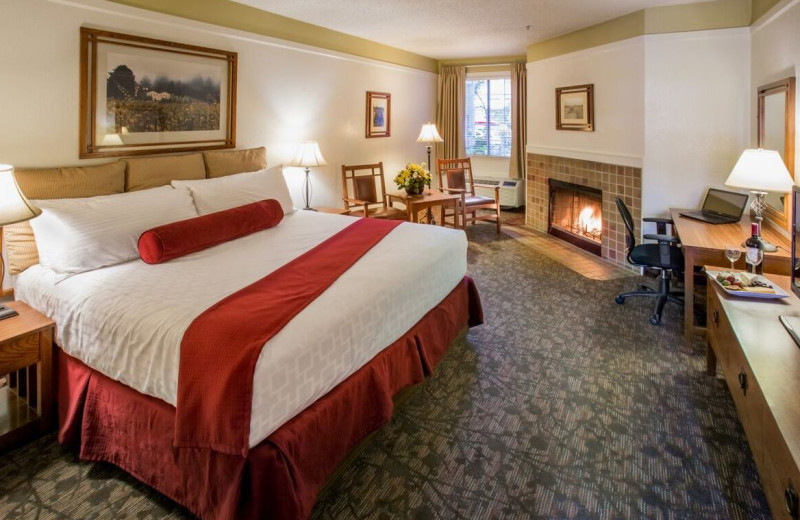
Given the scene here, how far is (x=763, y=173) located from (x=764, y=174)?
0.01 meters

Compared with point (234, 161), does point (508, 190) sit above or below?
above

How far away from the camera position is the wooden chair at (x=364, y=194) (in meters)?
5.56

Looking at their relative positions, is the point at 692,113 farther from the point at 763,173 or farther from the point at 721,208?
the point at 763,173

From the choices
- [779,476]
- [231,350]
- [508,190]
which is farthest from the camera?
[508,190]

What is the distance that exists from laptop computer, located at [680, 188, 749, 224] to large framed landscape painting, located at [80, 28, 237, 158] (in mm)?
4202

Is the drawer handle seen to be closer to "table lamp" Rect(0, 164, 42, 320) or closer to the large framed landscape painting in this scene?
"table lamp" Rect(0, 164, 42, 320)

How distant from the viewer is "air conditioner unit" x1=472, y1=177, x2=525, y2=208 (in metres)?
7.95

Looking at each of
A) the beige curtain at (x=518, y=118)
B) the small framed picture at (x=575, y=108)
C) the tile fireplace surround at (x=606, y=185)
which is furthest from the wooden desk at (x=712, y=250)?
the beige curtain at (x=518, y=118)

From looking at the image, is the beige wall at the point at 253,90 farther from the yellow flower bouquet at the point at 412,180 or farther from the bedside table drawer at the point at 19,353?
the bedside table drawer at the point at 19,353

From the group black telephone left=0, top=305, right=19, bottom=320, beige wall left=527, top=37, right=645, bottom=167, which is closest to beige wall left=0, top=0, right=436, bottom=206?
black telephone left=0, top=305, right=19, bottom=320

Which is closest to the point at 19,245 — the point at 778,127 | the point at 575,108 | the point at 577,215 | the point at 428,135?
the point at 428,135

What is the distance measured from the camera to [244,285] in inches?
91.0

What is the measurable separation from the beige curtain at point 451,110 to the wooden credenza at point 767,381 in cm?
582

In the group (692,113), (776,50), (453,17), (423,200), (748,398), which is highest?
(453,17)
